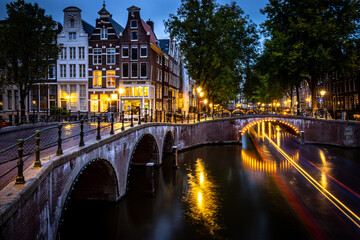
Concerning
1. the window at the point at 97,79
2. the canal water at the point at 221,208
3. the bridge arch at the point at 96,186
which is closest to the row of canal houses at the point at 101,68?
the window at the point at 97,79

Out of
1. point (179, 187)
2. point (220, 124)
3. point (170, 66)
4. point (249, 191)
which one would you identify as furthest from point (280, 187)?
point (170, 66)

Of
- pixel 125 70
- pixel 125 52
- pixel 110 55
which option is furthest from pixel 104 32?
pixel 125 70

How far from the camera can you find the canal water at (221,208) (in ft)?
36.3

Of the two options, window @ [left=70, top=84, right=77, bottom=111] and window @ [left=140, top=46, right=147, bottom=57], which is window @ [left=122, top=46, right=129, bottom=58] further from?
window @ [left=70, top=84, right=77, bottom=111]

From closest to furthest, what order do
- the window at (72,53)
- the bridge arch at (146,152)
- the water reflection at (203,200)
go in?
the water reflection at (203,200)
the bridge arch at (146,152)
the window at (72,53)

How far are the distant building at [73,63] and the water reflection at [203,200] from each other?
79.2 feet

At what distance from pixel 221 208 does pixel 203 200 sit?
128 cm

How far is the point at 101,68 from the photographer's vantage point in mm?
37812

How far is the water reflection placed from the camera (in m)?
12.0

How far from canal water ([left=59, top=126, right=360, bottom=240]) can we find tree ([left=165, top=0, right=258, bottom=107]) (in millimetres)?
17050

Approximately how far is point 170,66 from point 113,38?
45.6ft

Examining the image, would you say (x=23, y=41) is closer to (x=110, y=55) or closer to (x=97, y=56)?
(x=97, y=56)

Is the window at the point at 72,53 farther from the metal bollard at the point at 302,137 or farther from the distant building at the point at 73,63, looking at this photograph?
the metal bollard at the point at 302,137

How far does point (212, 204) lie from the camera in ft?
45.9
